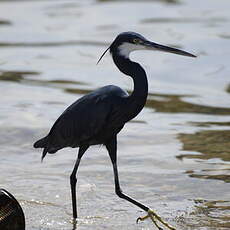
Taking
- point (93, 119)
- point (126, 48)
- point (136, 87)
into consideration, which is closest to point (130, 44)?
point (126, 48)

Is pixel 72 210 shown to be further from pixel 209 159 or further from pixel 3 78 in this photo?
pixel 3 78

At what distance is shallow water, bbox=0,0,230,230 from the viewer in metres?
A: 7.39

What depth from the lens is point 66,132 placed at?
6.90 metres

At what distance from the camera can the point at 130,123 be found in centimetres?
989

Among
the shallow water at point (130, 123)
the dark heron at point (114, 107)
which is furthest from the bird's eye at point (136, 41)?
the shallow water at point (130, 123)

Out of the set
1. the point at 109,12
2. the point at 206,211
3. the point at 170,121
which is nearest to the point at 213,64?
the point at 170,121

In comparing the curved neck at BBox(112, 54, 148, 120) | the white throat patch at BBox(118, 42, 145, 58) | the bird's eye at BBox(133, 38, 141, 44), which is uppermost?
the bird's eye at BBox(133, 38, 141, 44)

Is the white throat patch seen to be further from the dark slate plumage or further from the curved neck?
the dark slate plumage

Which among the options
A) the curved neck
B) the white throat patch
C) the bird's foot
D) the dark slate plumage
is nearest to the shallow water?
the bird's foot

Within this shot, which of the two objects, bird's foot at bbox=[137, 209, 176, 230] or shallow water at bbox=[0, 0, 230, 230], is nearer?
bird's foot at bbox=[137, 209, 176, 230]

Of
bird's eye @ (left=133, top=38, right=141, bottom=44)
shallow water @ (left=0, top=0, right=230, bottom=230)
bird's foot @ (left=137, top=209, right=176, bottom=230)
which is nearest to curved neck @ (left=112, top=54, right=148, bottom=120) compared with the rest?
bird's eye @ (left=133, top=38, right=141, bottom=44)

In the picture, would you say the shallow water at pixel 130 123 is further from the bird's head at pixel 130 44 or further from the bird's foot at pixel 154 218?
the bird's head at pixel 130 44

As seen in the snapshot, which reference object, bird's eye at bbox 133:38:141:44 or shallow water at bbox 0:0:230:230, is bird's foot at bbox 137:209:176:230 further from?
bird's eye at bbox 133:38:141:44

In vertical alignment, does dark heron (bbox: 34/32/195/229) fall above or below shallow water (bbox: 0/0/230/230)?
above
